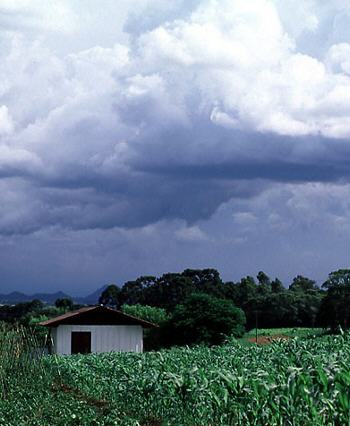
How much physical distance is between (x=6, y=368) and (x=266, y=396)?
13.2m

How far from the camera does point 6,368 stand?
19.4 meters

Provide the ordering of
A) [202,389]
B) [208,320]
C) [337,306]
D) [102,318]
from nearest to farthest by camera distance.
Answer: [202,389]
[208,320]
[102,318]
[337,306]

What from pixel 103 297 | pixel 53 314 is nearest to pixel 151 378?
pixel 53 314

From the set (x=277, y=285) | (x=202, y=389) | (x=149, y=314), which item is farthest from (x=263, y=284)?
(x=202, y=389)

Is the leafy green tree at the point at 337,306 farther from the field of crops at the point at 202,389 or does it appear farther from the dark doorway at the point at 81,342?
the field of crops at the point at 202,389

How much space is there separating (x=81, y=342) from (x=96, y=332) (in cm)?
79

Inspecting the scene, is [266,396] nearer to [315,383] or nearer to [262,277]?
[315,383]

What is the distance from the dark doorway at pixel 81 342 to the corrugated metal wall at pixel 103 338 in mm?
172

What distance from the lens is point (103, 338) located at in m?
37.2

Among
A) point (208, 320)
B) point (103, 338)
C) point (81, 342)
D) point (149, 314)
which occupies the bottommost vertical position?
point (81, 342)

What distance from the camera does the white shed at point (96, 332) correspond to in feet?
122

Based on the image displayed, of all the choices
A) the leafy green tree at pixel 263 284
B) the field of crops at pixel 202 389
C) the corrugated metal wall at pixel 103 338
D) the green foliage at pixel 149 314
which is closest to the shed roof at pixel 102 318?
the corrugated metal wall at pixel 103 338

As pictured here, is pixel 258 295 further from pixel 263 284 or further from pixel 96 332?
pixel 96 332

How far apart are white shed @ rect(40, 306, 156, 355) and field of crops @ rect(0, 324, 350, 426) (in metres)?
16.0
